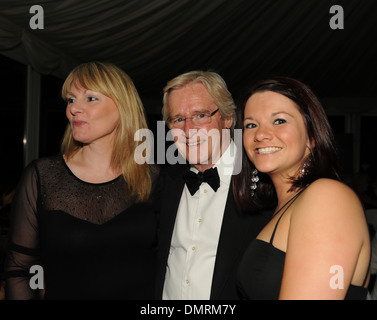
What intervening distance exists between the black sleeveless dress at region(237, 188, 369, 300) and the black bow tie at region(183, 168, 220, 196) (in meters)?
0.58

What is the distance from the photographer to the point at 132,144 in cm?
207

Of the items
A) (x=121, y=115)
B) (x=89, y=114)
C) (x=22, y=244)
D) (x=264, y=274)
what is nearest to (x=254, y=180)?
(x=264, y=274)

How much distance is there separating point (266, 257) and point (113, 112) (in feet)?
3.51

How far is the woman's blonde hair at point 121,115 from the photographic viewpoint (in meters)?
1.94

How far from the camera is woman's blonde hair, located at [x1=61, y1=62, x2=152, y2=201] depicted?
194 centimetres

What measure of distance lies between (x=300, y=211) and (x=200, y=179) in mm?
823

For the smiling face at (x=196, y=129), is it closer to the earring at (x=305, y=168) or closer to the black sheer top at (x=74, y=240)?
the black sheer top at (x=74, y=240)

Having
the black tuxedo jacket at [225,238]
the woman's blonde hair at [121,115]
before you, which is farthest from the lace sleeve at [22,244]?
the black tuxedo jacket at [225,238]

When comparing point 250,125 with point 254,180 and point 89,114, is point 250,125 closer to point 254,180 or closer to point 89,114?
point 254,180

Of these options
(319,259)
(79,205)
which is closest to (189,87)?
(79,205)

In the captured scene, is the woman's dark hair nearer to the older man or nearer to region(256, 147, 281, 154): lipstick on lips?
region(256, 147, 281, 154): lipstick on lips

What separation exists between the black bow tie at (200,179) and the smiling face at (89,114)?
0.48 metres

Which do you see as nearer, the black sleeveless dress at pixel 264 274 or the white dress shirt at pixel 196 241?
the black sleeveless dress at pixel 264 274
